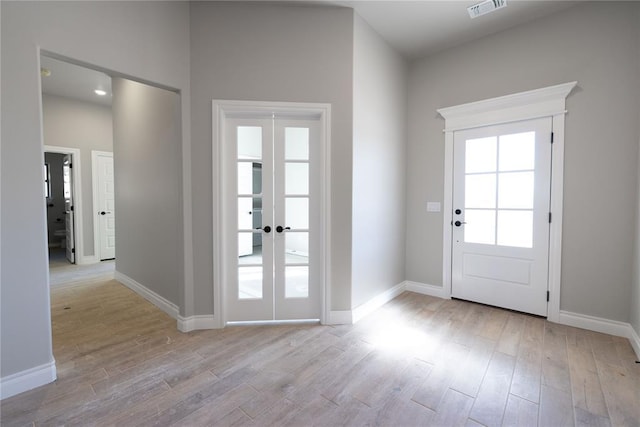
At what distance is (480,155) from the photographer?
3.24 m

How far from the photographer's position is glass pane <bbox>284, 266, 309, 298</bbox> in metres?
2.84

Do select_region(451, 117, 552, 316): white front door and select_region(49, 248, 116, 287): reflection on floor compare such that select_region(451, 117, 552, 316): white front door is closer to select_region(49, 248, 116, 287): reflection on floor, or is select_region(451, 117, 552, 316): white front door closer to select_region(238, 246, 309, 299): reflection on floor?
select_region(238, 246, 309, 299): reflection on floor

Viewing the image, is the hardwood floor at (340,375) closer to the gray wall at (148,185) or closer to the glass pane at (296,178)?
the gray wall at (148,185)

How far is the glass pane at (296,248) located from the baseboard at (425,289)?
172 centimetres

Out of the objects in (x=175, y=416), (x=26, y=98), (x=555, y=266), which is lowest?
(x=175, y=416)

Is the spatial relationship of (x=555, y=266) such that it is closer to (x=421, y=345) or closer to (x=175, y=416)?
(x=421, y=345)

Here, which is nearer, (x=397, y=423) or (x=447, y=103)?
(x=397, y=423)

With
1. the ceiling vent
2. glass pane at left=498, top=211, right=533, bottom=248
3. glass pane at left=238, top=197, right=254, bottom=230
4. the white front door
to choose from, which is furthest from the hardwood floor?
the ceiling vent

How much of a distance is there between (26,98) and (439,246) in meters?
3.95

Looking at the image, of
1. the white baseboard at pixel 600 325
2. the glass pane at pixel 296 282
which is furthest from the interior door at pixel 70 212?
the white baseboard at pixel 600 325

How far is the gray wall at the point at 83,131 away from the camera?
5156mm

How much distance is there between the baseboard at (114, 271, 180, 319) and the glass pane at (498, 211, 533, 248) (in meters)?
3.52

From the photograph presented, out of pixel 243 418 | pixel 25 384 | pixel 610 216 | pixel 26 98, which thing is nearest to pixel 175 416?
pixel 243 418

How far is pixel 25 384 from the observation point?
184cm
